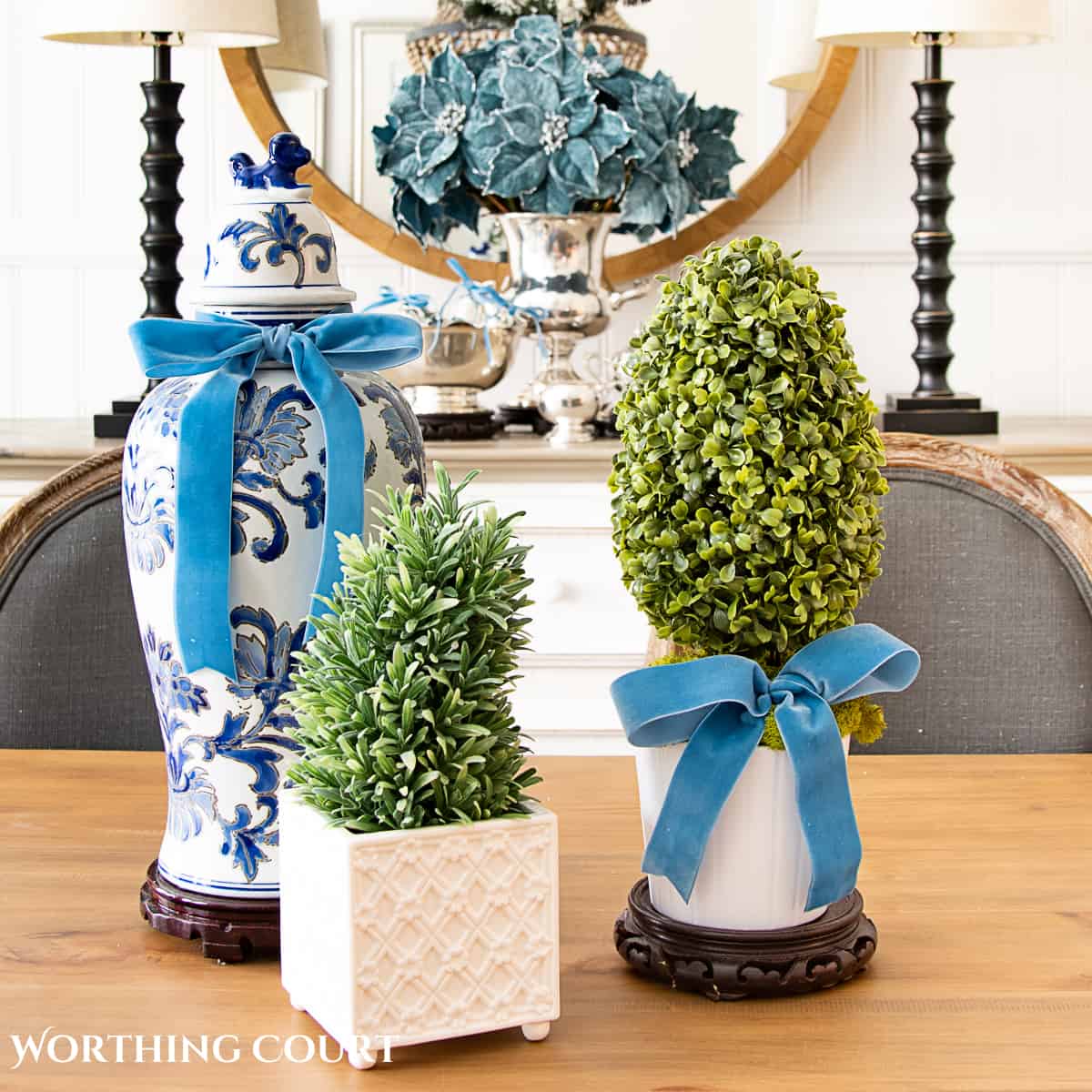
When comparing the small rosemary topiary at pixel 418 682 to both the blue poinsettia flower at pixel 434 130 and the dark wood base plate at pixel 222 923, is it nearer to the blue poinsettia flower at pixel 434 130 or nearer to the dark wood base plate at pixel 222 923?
the dark wood base plate at pixel 222 923

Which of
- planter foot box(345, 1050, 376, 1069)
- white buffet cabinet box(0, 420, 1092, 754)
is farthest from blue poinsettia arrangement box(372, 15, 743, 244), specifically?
planter foot box(345, 1050, 376, 1069)

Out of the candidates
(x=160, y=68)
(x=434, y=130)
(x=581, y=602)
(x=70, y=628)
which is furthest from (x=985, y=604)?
(x=160, y=68)

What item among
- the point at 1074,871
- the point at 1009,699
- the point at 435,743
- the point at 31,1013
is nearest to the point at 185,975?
the point at 31,1013

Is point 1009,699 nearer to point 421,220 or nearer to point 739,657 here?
point 739,657

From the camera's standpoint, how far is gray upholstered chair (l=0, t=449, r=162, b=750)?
4.22 ft

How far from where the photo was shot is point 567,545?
6.40ft

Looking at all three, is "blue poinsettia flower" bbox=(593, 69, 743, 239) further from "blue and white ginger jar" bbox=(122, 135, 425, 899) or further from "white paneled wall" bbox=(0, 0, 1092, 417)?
"blue and white ginger jar" bbox=(122, 135, 425, 899)

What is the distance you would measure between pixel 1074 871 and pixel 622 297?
4.54ft

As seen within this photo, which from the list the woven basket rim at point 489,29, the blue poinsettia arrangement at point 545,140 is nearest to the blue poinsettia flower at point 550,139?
the blue poinsettia arrangement at point 545,140

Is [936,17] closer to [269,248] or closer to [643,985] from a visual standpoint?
[269,248]

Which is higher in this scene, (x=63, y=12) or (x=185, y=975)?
(x=63, y=12)

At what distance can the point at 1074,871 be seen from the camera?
Result: 0.85 m

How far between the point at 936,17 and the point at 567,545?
0.85 metres

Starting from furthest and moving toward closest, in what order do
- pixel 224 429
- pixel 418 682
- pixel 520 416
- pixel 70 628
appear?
pixel 520 416 < pixel 70 628 < pixel 224 429 < pixel 418 682
